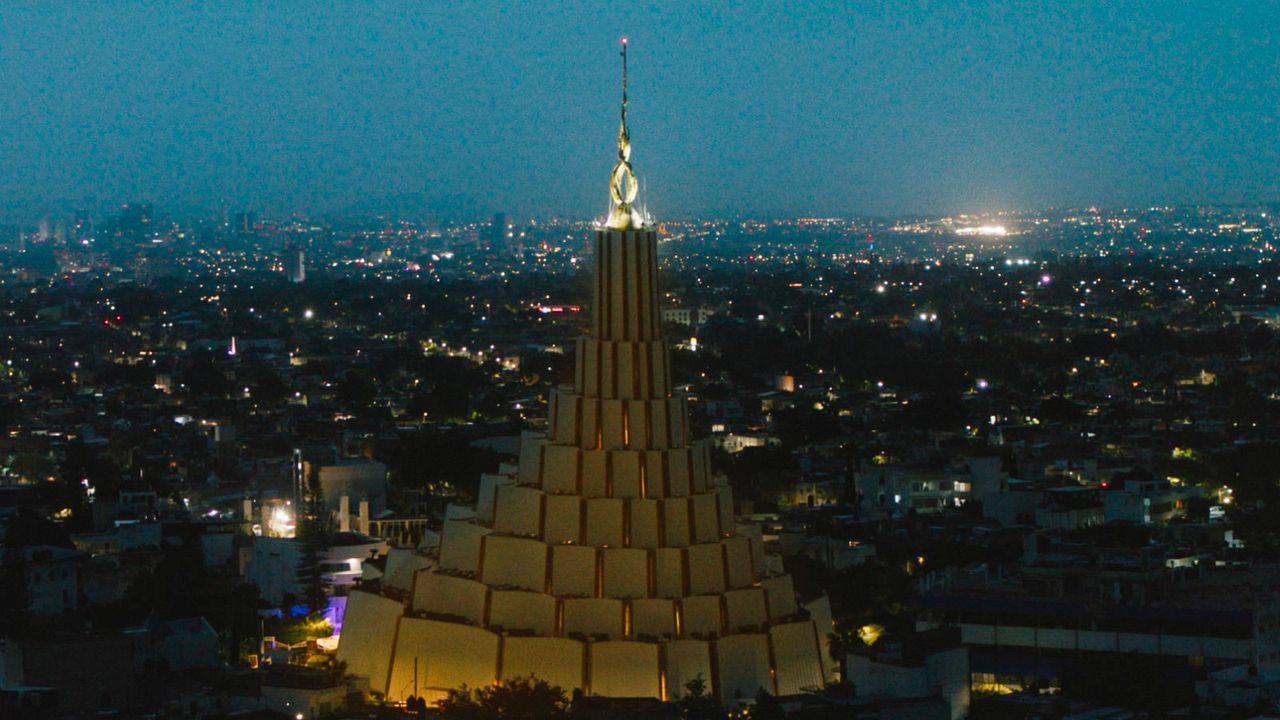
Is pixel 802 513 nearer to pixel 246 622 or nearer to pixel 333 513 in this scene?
pixel 333 513

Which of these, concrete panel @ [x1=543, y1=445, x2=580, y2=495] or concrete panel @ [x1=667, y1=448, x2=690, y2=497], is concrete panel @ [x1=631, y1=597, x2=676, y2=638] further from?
concrete panel @ [x1=543, y1=445, x2=580, y2=495]

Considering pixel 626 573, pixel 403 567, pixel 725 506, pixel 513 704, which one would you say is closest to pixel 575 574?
pixel 626 573

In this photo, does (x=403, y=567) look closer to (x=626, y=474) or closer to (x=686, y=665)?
(x=626, y=474)

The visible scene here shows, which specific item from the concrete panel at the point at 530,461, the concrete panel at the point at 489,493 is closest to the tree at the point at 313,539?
the concrete panel at the point at 489,493

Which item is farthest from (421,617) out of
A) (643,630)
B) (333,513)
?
(333,513)

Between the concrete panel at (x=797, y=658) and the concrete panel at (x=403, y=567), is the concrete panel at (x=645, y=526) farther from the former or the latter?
the concrete panel at (x=403, y=567)
